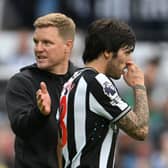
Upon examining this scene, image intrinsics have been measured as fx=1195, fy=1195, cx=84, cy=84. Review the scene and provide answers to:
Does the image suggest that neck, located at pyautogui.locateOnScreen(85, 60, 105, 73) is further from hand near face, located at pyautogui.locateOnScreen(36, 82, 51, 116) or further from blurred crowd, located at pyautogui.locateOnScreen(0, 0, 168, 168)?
blurred crowd, located at pyautogui.locateOnScreen(0, 0, 168, 168)

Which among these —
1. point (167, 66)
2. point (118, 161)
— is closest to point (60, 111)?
point (118, 161)

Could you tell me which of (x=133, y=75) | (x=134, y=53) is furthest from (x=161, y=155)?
(x=133, y=75)

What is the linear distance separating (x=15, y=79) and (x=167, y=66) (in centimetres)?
823

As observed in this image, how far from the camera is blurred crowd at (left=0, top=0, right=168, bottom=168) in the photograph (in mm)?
12961

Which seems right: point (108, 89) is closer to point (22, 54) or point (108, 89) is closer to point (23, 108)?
point (23, 108)

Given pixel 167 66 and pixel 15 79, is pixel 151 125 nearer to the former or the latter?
pixel 167 66

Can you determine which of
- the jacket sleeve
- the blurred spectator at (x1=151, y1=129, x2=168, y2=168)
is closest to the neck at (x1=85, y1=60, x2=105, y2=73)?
the jacket sleeve

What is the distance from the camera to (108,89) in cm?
755

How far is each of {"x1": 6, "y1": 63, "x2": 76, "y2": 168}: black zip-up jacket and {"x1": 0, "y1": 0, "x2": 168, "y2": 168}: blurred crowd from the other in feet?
14.0

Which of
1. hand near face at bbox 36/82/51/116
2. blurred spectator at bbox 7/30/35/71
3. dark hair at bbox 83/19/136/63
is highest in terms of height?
dark hair at bbox 83/19/136/63

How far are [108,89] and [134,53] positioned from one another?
8.70 m

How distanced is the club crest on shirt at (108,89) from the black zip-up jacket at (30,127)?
1.91 feet

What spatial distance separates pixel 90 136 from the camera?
7582mm

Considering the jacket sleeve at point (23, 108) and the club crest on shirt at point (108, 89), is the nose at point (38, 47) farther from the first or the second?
the club crest on shirt at point (108, 89)
